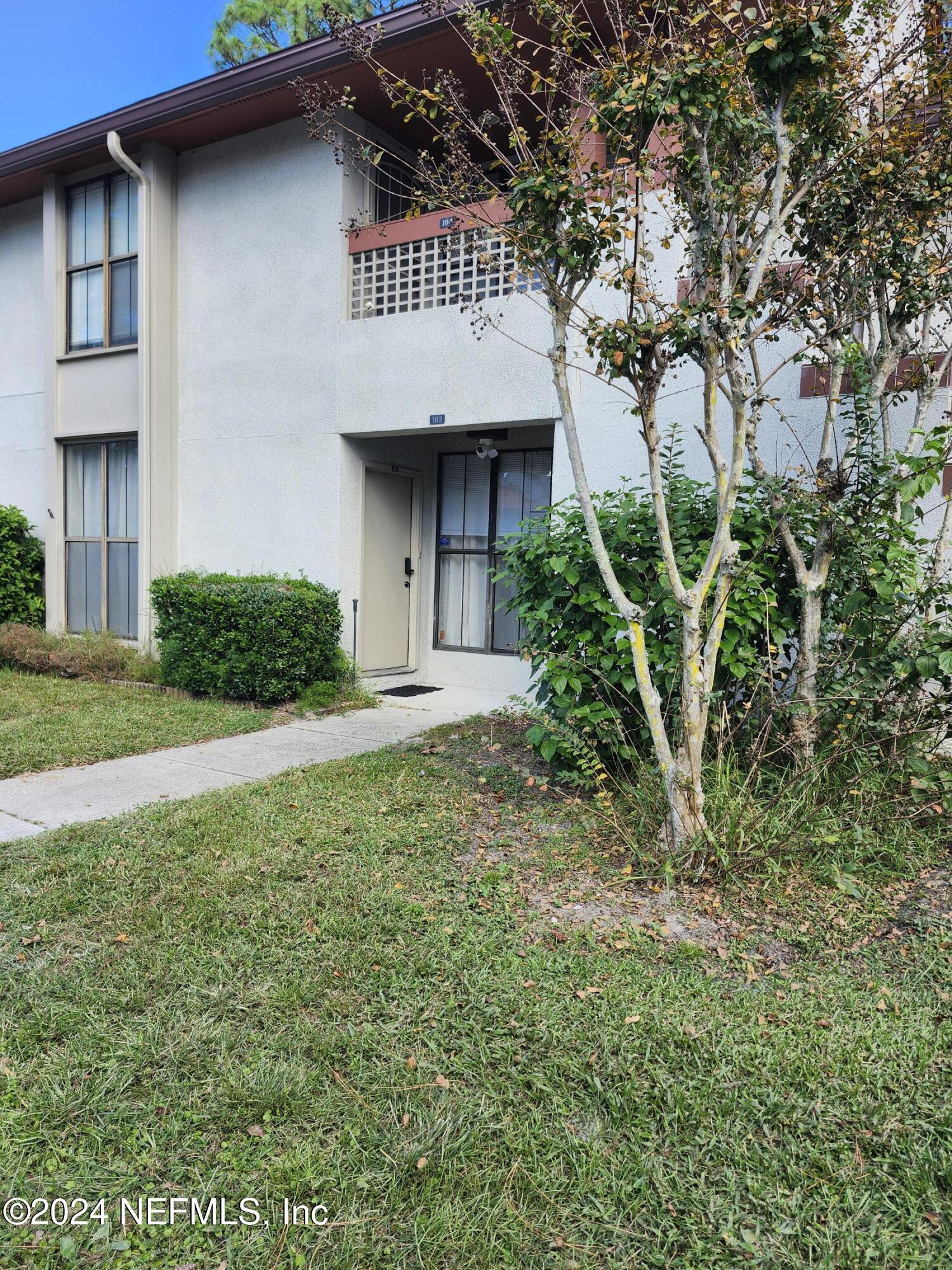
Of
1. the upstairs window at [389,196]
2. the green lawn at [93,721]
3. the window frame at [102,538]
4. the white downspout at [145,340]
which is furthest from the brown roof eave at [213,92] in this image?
the green lawn at [93,721]

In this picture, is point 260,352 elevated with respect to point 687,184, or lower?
elevated

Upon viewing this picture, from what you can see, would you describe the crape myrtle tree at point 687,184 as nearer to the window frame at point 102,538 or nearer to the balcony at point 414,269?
the balcony at point 414,269

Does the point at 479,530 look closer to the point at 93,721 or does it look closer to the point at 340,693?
the point at 340,693

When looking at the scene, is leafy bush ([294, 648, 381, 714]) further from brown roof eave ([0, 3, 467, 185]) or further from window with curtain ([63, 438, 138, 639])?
brown roof eave ([0, 3, 467, 185])

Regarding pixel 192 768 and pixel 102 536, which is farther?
pixel 102 536

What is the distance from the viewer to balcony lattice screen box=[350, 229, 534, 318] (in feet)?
24.9

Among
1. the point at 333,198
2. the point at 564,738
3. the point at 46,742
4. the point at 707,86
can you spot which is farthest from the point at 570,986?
the point at 333,198

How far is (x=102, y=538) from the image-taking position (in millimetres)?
10219

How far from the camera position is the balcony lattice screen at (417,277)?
7.58 metres

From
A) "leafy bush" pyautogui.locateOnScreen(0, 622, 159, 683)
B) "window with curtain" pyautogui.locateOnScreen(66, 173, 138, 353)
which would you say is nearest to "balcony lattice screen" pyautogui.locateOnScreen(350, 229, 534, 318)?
"window with curtain" pyautogui.locateOnScreen(66, 173, 138, 353)

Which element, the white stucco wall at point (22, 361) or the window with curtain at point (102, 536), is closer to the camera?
the window with curtain at point (102, 536)

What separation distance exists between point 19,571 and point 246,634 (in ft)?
15.3

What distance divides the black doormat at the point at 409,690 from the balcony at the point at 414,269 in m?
3.67

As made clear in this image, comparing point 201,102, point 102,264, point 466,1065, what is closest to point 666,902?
point 466,1065
